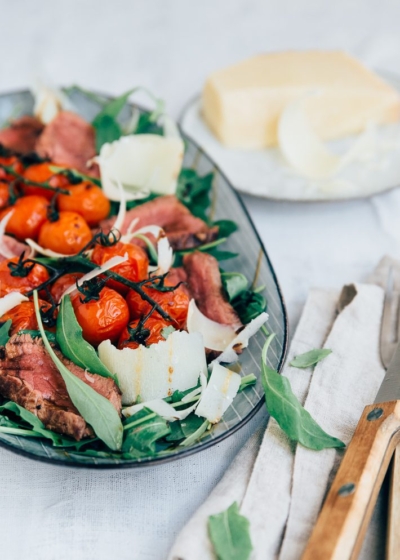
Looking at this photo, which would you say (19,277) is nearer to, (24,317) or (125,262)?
(24,317)

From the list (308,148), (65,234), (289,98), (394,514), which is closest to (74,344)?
(65,234)

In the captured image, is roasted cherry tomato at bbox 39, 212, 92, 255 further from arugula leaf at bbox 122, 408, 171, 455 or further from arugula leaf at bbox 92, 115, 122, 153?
arugula leaf at bbox 122, 408, 171, 455

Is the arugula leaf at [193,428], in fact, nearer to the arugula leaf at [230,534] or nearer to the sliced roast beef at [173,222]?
the arugula leaf at [230,534]

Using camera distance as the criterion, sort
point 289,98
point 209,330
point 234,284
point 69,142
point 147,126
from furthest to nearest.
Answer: point 289,98 < point 147,126 < point 69,142 < point 234,284 < point 209,330

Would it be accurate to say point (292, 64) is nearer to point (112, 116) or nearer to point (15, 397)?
point (112, 116)

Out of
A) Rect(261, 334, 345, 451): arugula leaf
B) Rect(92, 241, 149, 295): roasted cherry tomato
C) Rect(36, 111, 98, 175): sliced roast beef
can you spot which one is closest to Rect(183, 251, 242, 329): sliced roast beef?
Rect(92, 241, 149, 295): roasted cherry tomato

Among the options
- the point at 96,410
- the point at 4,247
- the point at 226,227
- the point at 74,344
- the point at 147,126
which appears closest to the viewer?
the point at 96,410

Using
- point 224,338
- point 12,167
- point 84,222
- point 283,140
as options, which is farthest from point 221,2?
point 224,338
